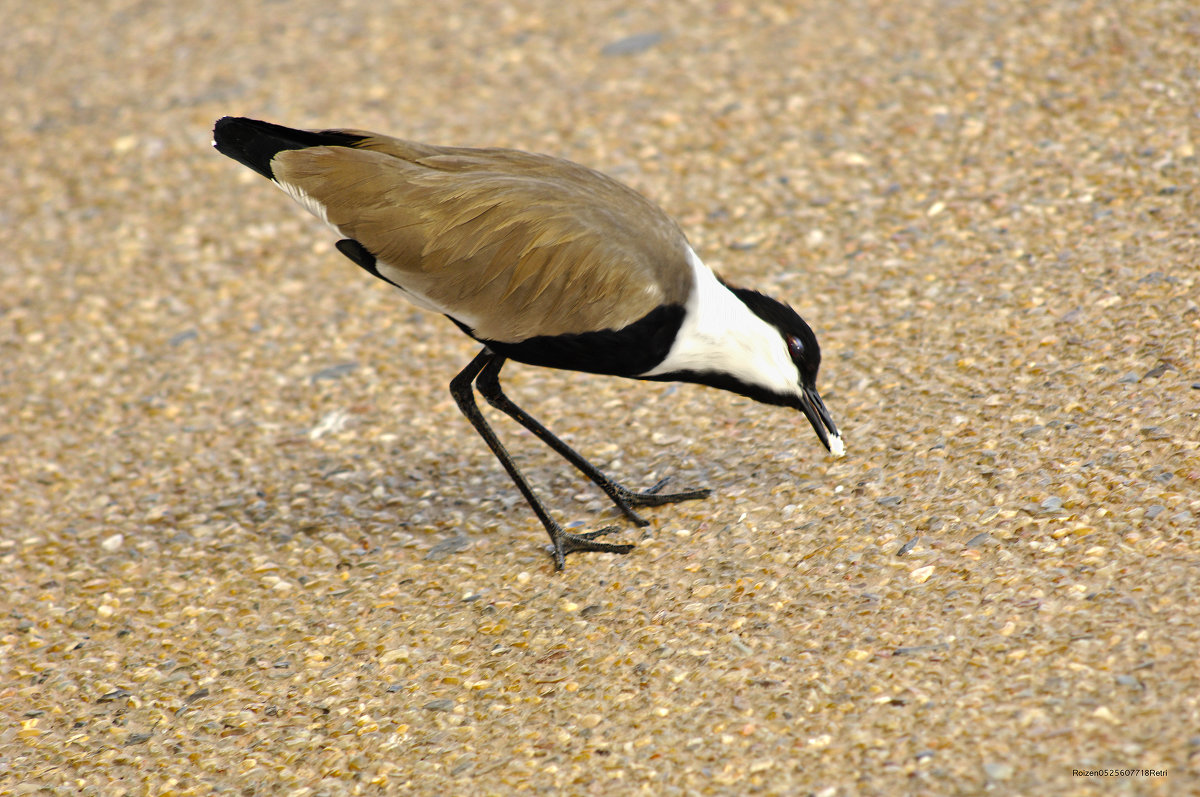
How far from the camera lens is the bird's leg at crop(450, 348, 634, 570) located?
14.1 feet

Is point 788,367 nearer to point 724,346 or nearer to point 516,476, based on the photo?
point 724,346

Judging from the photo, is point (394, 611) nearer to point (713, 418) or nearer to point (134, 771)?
point (134, 771)

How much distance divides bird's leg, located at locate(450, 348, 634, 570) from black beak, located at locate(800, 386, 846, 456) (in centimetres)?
80

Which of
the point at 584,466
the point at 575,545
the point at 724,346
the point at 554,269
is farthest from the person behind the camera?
the point at 584,466

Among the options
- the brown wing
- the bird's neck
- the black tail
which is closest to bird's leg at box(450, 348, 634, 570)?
the brown wing

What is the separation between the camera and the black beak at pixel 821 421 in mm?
4188

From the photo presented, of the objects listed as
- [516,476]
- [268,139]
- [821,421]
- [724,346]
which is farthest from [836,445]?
[268,139]

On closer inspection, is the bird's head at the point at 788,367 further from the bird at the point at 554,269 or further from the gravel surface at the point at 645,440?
the gravel surface at the point at 645,440

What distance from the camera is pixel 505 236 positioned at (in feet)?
13.3

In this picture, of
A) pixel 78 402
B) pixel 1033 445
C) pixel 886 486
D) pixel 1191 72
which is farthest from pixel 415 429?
pixel 1191 72

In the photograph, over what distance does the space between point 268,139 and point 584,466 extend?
1.72m

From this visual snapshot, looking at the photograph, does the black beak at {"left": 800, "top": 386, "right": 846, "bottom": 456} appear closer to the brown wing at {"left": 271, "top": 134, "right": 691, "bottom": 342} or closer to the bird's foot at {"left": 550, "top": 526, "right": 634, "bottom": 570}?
the brown wing at {"left": 271, "top": 134, "right": 691, "bottom": 342}

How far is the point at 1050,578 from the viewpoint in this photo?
3.54m

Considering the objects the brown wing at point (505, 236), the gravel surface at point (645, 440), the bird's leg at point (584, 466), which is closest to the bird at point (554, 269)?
the brown wing at point (505, 236)
